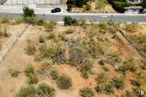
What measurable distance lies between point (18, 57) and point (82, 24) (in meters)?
17.2

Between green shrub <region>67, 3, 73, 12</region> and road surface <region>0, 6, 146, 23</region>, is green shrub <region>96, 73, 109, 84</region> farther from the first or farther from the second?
green shrub <region>67, 3, 73, 12</region>

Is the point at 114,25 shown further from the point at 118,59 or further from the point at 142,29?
the point at 118,59

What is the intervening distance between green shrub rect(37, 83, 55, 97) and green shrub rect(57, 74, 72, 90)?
3.97 ft

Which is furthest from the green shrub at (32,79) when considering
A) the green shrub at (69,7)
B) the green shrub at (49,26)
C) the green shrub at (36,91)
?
the green shrub at (69,7)

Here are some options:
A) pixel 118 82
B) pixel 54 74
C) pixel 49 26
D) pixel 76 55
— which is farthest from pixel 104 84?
pixel 49 26

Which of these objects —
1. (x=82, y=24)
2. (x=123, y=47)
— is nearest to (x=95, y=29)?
(x=82, y=24)

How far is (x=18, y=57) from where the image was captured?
120ft

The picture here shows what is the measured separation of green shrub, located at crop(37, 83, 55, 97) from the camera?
29.1 meters

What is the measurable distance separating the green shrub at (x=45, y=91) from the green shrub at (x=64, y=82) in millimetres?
1210

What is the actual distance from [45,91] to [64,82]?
2702mm

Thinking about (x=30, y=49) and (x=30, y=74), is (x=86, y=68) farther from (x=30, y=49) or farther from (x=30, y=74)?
(x=30, y=49)

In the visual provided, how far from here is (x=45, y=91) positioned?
29.6 m

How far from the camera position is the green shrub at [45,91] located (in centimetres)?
2909

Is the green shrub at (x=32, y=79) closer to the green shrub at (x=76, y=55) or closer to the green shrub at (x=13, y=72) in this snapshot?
the green shrub at (x=13, y=72)
